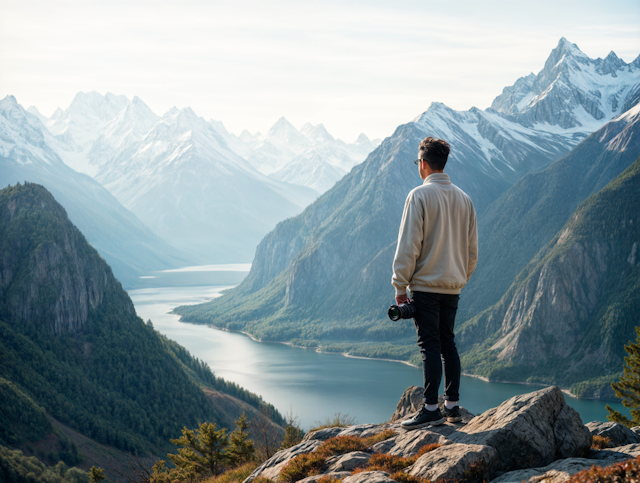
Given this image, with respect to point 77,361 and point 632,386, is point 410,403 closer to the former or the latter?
point 632,386

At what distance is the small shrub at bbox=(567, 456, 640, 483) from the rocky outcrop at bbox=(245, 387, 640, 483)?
18.0 inches

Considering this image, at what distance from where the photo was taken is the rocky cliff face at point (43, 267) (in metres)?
155

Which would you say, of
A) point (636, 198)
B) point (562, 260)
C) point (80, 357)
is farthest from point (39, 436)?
point (636, 198)

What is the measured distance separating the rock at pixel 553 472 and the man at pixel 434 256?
1971mm

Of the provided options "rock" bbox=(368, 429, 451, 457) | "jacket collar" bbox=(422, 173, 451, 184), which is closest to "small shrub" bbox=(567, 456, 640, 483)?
"rock" bbox=(368, 429, 451, 457)

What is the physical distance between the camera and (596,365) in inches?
6117

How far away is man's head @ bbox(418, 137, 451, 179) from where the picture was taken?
9961 millimetres

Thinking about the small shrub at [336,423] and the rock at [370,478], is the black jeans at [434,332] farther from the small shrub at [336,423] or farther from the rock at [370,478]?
the small shrub at [336,423]

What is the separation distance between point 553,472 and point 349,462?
398cm

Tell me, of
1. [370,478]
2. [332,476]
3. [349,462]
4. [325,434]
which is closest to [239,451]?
[325,434]

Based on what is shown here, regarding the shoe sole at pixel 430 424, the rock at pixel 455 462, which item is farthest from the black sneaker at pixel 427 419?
the rock at pixel 455 462

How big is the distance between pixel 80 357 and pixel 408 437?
160 m

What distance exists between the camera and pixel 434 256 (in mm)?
9602

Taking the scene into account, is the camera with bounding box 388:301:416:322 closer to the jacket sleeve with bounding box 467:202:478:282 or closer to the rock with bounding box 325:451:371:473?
the jacket sleeve with bounding box 467:202:478:282
